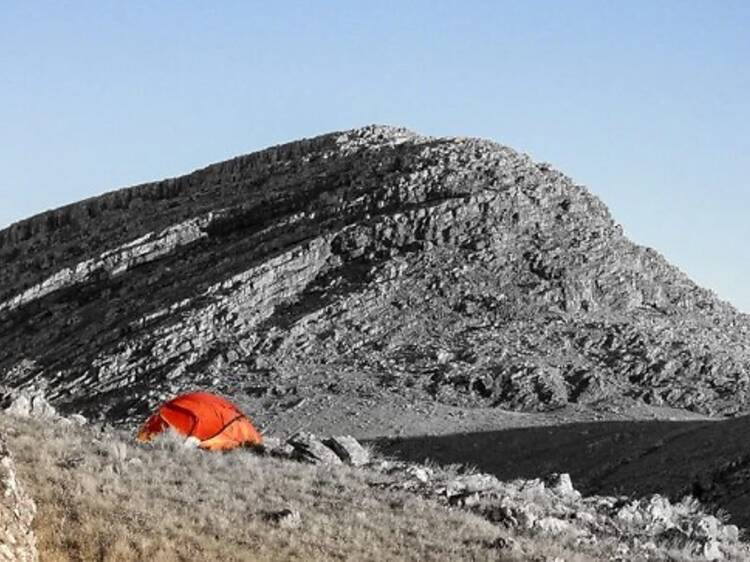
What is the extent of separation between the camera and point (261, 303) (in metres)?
54.2

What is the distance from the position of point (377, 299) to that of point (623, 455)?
1838 cm

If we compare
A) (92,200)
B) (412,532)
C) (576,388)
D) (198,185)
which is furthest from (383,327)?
(412,532)

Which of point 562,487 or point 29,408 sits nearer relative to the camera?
point 29,408

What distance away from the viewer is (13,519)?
1291 cm

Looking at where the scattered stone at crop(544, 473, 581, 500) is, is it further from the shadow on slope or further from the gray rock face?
the gray rock face

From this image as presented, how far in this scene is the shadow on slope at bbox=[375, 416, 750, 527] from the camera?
31641mm

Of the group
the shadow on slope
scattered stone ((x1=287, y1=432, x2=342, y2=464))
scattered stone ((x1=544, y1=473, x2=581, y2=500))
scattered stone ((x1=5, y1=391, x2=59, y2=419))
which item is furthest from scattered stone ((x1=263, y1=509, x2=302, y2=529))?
the shadow on slope

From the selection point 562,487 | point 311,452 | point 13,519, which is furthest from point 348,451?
point 13,519

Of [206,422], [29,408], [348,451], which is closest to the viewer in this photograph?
[29,408]

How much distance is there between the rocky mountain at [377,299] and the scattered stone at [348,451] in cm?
2239

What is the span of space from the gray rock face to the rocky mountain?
32.6 m

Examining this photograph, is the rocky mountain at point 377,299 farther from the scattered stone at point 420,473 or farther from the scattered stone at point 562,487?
the scattered stone at point 420,473

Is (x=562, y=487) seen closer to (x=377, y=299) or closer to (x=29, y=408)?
(x=29, y=408)

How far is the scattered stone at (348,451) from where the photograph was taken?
2403 cm
